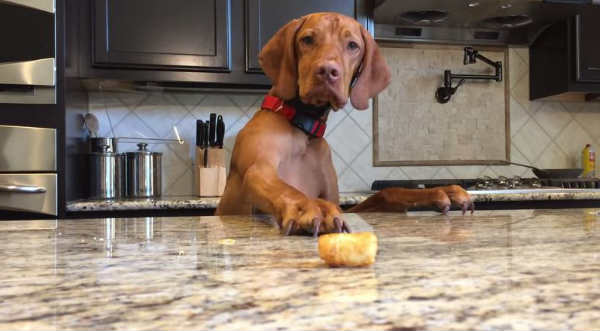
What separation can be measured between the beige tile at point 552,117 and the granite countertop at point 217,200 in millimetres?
715

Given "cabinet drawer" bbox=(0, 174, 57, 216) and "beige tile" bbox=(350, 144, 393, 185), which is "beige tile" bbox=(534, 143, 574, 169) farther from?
"cabinet drawer" bbox=(0, 174, 57, 216)

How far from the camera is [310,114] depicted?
47.5 inches

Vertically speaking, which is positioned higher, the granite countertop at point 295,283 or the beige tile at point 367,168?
the beige tile at point 367,168

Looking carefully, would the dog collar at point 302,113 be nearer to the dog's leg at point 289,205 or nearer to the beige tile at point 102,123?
the dog's leg at point 289,205

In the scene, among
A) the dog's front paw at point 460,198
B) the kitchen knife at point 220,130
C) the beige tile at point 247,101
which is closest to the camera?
the dog's front paw at point 460,198

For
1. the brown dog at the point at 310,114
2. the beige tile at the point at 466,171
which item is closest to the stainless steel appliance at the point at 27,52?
the brown dog at the point at 310,114

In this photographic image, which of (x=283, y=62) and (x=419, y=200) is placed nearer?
(x=419, y=200)

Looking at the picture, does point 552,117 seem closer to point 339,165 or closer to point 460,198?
point 339,165

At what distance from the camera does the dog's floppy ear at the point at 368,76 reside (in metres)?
1.37

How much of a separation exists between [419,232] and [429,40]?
2.25 meters

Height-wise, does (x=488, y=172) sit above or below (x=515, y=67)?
below

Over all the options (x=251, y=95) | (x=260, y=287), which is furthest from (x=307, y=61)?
(x=251, y=95)

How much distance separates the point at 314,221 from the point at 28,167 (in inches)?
64.9

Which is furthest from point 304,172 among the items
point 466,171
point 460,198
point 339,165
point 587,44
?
point 587,44
